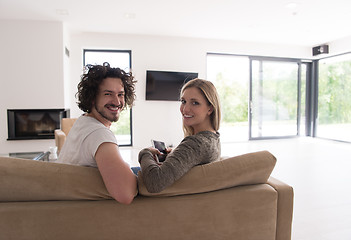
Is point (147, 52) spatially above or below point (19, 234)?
above

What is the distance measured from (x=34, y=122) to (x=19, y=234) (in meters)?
4.67

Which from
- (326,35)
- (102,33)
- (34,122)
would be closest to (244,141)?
(326,35)

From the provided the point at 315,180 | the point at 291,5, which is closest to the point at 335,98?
the point at 291,5

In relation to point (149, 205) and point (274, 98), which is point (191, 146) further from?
point (274, 98)

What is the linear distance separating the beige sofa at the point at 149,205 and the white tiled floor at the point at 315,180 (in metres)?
1.14

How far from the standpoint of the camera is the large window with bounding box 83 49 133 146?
A: 5.93 m

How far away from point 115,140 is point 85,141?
0.48ft

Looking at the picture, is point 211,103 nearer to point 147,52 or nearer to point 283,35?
point 147,52

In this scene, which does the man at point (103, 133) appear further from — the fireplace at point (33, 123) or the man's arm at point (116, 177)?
the fireplace at point (33, 123)

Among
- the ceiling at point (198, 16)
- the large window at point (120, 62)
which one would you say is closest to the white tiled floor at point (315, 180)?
the large window at point (120, 62)

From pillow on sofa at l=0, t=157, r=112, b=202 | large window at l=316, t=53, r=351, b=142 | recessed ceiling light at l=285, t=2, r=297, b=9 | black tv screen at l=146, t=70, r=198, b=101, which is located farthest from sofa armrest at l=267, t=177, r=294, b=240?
large window at l=316, t=53, r=351, b=142

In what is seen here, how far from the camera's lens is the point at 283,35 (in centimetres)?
589

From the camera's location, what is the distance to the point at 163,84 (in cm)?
589

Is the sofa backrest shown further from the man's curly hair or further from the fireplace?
the fireplace
